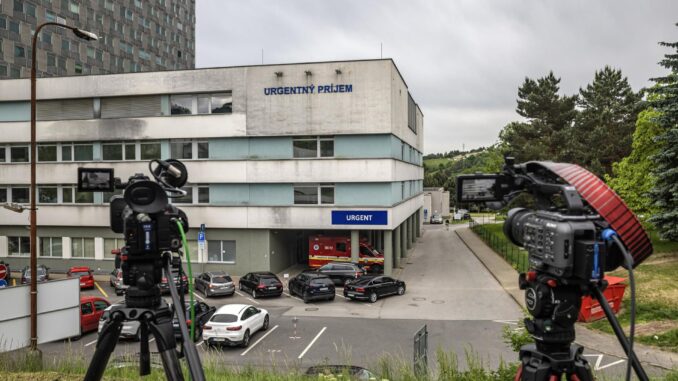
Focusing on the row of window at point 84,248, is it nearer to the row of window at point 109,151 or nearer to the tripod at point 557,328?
the row of window at point 109,151

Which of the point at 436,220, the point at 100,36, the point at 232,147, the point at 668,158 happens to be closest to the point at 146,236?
the point at 232,147

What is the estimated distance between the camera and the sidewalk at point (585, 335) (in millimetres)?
13461

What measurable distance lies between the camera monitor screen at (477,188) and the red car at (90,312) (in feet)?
56.9

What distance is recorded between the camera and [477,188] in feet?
13.9

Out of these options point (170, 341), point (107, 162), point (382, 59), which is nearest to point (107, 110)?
point (107, 162)

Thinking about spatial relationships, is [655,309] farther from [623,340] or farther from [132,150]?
[132,150]

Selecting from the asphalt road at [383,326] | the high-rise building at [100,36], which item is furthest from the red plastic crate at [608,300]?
the high-rise building at [100,36]

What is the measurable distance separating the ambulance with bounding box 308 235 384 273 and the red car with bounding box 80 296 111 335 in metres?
13.5

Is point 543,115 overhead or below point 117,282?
overhead

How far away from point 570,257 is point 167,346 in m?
3.03

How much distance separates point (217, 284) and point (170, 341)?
20.5 metres

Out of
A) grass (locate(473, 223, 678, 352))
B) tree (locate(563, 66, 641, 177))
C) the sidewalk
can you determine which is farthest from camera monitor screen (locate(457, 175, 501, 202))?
tree (locate(563, 66, 641, 177))

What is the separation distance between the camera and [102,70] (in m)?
64.7

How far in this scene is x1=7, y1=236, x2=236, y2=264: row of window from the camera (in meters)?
29.6
